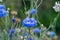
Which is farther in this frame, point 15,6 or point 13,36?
point 15,6

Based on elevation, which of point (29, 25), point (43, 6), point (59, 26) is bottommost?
point (59, 26)

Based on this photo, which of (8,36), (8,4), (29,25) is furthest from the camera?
(8,4)

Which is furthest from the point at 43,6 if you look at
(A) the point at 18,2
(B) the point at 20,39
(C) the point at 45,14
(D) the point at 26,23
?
(D) the point at 26,23

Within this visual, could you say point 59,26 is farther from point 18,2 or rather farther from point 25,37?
point 25,37

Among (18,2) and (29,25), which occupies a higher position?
(29,25)

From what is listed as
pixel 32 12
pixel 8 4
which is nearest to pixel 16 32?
pixel 32 12

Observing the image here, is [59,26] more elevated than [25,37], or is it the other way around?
[25,37]

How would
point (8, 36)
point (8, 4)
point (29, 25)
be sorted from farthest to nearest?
point (8, 4) < point (8, 36) < point (29, 25)

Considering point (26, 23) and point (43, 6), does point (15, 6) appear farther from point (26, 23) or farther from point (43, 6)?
point (26, 23)

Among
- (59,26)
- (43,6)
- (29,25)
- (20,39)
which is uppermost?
(29,25)
